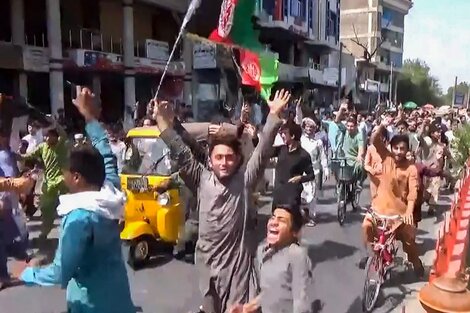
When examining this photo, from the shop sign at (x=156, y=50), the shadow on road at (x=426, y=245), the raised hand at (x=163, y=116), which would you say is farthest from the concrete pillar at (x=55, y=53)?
the raised hand at (x=163, y=116)

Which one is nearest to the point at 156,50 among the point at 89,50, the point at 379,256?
the point at 89,50

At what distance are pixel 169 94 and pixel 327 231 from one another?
1963cm

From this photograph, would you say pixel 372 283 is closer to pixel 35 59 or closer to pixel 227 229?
pixel 227 229

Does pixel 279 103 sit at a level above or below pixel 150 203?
above

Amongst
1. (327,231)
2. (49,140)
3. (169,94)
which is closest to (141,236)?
(49,140)

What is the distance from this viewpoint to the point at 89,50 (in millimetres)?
21547

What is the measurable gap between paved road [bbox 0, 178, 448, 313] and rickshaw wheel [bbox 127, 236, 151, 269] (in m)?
0.15

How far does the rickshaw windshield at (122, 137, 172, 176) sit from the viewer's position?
741 cm

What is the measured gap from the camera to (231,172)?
11.8ft

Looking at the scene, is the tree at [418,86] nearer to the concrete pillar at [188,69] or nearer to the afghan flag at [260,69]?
the concrete pillar at [188,69]

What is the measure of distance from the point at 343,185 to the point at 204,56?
20539mm

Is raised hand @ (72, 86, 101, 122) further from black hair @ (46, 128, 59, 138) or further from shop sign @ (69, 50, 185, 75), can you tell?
shop sign @ (69, 50, 185, 75)

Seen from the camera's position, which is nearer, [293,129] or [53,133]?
[293,129]

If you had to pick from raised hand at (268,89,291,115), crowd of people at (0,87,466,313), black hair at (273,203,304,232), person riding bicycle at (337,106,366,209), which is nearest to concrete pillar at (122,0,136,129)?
person riding bicycle at (337,106,366,209)
